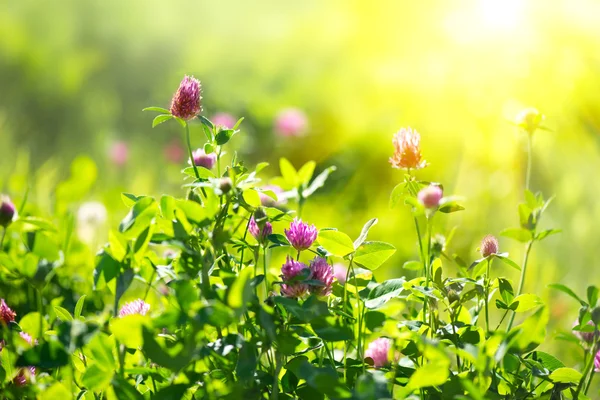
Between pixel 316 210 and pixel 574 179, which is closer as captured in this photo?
pixel 316 210

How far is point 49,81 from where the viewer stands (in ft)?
11.1

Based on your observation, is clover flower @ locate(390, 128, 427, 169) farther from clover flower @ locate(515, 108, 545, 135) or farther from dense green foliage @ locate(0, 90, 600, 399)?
clover flower @ locate(515, 108, 545, 135)

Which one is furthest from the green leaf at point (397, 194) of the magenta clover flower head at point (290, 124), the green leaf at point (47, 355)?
the magenta clover flower head at point (290, 124)

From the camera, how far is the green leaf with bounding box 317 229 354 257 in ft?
2.29

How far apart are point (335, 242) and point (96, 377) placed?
241 millimetres

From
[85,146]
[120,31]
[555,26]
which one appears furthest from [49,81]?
[555,26]

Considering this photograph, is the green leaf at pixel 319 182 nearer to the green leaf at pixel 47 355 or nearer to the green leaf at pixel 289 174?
the green leaf at pixel 289 174

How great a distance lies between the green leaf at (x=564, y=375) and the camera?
69 cm

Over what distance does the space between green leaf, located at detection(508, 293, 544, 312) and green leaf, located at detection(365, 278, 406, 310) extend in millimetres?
119

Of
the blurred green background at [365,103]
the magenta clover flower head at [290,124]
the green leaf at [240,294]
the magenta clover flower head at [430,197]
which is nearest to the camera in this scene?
the green leaf at [240,294]

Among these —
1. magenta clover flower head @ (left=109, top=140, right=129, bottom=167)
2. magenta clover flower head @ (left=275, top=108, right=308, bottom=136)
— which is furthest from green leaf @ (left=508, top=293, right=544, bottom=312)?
magenta clover flower head @ (left=109, top=140, right=129, bottom=167)

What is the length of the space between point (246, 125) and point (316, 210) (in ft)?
2.93

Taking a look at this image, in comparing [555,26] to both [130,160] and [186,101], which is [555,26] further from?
[186,101]

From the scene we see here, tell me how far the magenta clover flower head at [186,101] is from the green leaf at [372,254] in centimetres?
20
